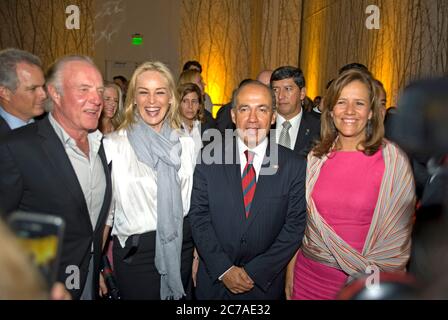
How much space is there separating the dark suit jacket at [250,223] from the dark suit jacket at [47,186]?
0.62 meters

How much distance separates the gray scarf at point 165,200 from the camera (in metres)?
2.17

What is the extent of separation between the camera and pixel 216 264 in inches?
81.8

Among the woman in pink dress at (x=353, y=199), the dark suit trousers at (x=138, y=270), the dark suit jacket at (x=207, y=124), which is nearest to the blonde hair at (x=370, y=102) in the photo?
the woman in pink dress at (x=353, y=199)

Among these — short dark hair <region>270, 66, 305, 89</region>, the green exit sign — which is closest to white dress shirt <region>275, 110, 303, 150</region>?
short dark hair <region>270, 66, 305, 89</region>

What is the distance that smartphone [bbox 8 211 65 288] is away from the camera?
1.97 ft

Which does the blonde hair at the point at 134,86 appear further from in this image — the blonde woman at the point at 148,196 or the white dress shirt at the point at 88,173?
the white dress shirt at the point at 88,173

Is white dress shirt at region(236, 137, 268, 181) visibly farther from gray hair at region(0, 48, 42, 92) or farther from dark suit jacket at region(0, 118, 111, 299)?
gray hair at region(0, 48, 42, 92)

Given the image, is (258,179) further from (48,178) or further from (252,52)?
(252,52)

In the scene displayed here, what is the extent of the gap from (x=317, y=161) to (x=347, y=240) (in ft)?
1.40

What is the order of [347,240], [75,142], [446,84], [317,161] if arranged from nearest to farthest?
[446,84] → [75,142] → [347,240] → [317,161]

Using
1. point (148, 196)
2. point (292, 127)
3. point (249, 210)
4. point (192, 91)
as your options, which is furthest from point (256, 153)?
point (192, 91)

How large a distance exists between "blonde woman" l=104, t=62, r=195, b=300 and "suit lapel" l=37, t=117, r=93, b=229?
447 millimetres

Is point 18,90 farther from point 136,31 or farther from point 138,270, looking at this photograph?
point 136,31

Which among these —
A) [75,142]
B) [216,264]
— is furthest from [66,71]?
[216,264]
